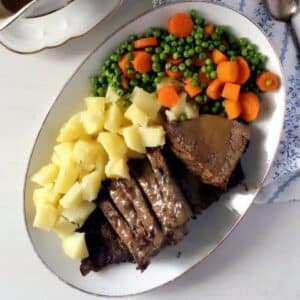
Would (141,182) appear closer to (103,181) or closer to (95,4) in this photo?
(103,181)

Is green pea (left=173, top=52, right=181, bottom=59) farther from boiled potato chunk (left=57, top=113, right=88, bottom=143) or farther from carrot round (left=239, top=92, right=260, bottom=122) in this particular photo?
boiled potato chunk (left=57, top=113, right=88, bottom=143)

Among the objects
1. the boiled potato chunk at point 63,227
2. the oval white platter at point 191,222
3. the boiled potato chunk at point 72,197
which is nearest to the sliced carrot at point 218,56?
the oval white platter at point 191,222

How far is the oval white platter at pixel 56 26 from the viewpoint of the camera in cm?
243

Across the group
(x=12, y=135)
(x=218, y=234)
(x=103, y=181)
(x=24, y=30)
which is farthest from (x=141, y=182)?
(x=24, y=30)

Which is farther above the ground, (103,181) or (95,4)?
(95,4)

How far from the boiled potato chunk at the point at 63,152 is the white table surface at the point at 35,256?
6.9 inches

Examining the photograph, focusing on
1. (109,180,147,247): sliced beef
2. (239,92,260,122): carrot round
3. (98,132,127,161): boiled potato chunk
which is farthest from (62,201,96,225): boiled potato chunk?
(239,92,260,122): carrot round

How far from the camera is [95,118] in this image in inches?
91.7

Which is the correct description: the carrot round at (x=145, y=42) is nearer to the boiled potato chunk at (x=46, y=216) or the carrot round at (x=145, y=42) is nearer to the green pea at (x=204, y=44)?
the green pea at (x=204, y=44)

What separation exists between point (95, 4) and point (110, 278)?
103 centimetres

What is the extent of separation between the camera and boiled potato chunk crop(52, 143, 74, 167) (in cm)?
235

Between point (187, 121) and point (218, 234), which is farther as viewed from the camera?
point (218, 234)

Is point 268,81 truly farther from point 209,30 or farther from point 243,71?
point 209,30

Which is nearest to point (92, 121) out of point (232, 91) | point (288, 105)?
point (232, 91)
